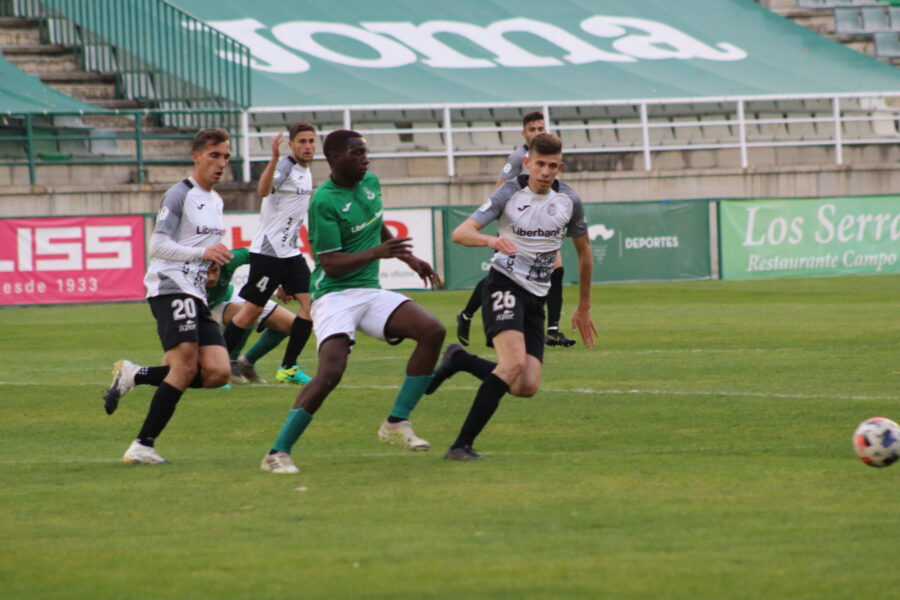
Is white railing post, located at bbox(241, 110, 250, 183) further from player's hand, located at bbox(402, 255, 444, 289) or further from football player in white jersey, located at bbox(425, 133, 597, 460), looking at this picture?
player's hand, located at bbox(402, 255, 444, 289)

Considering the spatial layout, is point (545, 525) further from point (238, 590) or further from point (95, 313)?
point (95, 313)

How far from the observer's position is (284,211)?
13.6 meters

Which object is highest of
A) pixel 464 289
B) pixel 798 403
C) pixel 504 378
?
pixel 504 378

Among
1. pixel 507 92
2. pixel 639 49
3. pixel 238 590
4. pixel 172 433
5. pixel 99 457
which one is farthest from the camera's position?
pixel 639 49

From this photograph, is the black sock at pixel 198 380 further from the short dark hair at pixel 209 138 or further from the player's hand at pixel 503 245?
the player's hand at pixel 503 245

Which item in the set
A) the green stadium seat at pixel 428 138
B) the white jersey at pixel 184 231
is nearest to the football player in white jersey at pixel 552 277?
the white jersey at pixel 184 231

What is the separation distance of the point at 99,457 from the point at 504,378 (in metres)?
2.63

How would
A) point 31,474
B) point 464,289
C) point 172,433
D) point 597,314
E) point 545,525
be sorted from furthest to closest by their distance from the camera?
point 464,289, point 597,314, point 172,433, point 31,474, point 545,525

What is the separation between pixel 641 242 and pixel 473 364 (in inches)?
710

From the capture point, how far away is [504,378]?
8.69m

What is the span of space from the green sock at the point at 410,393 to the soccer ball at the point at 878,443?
2601 mm

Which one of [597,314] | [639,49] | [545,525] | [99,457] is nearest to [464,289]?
[597,314]

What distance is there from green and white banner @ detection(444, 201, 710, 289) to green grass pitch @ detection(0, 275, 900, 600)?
12746 mm

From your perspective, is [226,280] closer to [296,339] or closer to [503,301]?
[296,339]
